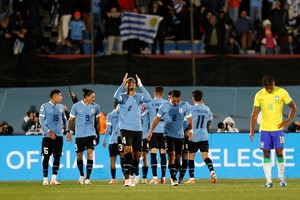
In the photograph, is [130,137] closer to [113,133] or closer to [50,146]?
[50,146]

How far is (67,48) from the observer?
3684cm

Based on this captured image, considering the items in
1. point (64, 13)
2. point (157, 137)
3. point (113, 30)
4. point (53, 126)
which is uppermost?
point (64, 13)

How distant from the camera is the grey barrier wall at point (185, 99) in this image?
36.1m

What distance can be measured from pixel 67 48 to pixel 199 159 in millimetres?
6856

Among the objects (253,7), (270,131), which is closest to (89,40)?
(253,7)

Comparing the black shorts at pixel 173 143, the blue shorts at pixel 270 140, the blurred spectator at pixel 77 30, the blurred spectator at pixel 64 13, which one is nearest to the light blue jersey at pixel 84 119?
the black shorts at pixel 173 143

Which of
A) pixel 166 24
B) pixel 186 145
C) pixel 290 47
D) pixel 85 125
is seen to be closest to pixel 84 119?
pixel 85 125

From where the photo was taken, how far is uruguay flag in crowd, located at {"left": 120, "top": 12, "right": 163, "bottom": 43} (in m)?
36.4

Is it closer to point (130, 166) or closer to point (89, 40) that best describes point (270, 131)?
point (130, 166)

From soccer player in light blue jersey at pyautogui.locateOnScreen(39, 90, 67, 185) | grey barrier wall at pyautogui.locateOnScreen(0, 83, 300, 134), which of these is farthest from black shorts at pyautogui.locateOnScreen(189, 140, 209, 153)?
grey barrier wall at pyautogui.locateOnScreen(0, 83, 300, 134)

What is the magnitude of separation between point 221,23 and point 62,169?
25.3 ft

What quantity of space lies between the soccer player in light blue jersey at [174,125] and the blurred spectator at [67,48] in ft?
36.9

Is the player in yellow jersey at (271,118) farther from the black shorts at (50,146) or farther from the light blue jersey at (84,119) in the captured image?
the black shorts at (50,146)

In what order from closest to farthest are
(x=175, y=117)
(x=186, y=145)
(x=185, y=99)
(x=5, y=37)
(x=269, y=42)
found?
(x=175, y=117) → (x=186, y=145) → (x=185, y=99) → (x=5, y=37) → (x=269, y=42)
